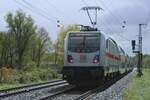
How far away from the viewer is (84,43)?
91.1 feet

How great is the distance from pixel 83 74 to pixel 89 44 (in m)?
1.92

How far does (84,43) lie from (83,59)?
110 cm

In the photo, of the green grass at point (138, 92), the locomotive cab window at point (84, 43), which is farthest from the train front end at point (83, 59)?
the green grass at point (138, 92)

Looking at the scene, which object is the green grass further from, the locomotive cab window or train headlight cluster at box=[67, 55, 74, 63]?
train headlight cluster at box=[67, 55, 74, 63]

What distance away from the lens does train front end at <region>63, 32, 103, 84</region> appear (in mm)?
27141

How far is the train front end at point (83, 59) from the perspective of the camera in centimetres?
2714

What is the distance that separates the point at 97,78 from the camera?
27828mm

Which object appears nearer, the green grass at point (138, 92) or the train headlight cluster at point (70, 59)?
the green grass at point (138, 92)

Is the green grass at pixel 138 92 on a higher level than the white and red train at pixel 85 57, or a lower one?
lower

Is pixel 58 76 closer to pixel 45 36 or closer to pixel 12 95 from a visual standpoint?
pixel 12 95

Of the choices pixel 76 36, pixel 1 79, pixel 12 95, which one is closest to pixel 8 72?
pixel 1 79

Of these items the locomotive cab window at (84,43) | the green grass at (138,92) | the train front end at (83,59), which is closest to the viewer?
the green grass at (138,92)

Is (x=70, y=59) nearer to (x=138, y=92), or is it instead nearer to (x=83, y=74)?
(x=83, y=74)

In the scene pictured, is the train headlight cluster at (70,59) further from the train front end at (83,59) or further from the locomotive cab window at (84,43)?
the locomotive cab window at (84,43)
